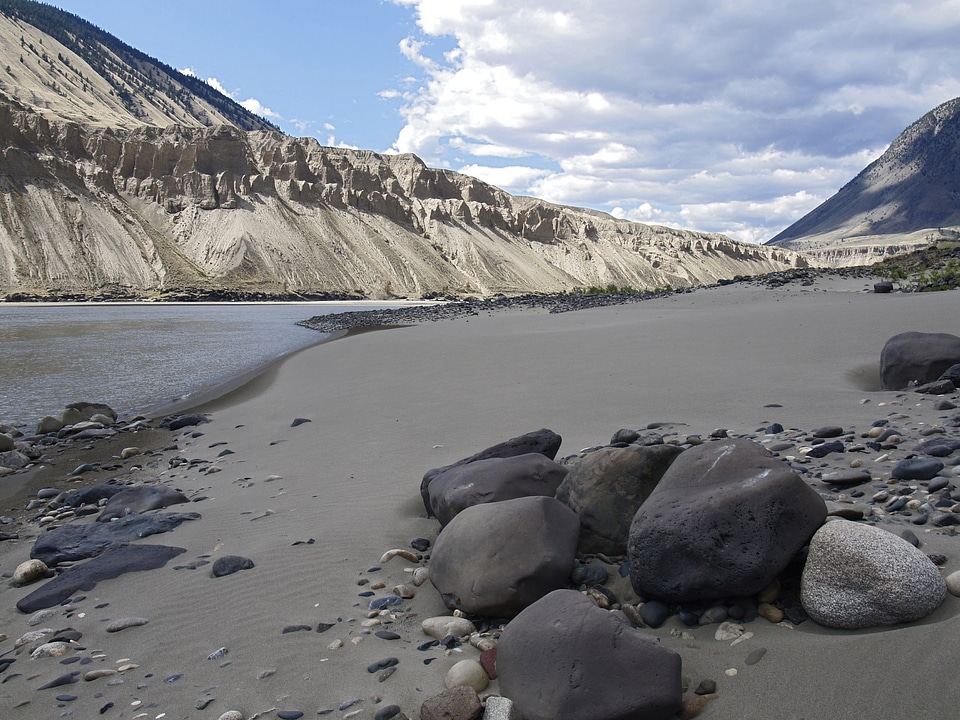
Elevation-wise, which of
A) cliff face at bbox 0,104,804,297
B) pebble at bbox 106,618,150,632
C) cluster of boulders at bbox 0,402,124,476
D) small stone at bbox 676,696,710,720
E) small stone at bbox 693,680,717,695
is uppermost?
cliff face at bbox 0,104,804,297

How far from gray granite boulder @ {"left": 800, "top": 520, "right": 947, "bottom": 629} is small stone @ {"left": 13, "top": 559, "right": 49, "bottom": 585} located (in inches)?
164

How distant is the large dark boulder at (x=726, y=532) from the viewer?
2641 millimetres

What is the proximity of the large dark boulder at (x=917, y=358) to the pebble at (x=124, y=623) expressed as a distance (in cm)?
626

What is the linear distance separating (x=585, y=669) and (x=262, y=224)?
8462 centimetres

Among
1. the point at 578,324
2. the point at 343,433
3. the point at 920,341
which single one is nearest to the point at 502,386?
the point at 343,433

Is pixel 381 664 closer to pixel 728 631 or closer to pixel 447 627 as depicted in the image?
pixel 447 627

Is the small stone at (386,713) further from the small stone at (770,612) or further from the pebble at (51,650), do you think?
the pebble at (51,650)

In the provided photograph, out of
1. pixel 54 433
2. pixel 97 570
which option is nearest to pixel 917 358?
pixel 97 570

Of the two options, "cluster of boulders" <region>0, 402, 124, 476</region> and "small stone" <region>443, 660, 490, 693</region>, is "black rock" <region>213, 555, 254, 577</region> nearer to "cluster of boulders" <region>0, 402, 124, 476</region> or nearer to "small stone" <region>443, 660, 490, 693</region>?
"small stone" <region>443, 660, 490, 693</region>

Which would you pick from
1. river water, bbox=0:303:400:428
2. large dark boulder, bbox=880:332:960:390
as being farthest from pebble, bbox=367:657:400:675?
river water, bbox=0:303:400:428

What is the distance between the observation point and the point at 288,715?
234 cm

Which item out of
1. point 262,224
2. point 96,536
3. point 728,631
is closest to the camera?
point 728,631

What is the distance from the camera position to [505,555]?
9.99 feet

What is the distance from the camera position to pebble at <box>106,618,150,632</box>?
3.13m
